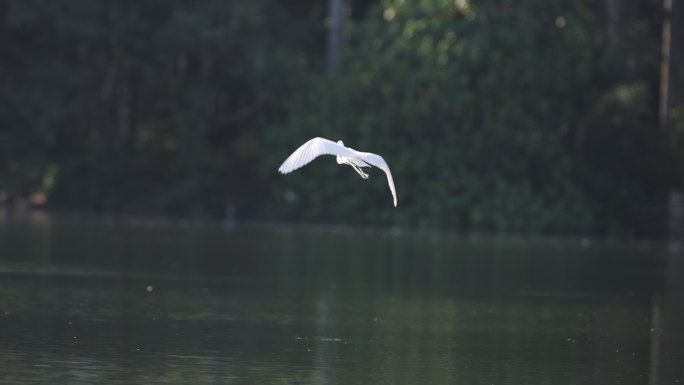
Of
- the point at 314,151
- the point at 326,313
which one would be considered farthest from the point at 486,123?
the point at 314,151

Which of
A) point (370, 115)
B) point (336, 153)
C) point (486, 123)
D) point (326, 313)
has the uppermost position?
point (370, 115)

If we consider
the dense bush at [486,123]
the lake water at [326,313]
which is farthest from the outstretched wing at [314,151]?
the dense bush at [486,123]

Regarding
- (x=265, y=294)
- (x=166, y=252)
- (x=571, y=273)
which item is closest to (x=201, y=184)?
(x=166, y=252)

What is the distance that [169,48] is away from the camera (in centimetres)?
5419

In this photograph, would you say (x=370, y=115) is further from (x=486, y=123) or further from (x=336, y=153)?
(x=336, y=153)

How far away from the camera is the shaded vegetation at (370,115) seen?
167ft

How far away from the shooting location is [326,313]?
21.7m

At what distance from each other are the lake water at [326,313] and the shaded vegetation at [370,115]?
1194 cm

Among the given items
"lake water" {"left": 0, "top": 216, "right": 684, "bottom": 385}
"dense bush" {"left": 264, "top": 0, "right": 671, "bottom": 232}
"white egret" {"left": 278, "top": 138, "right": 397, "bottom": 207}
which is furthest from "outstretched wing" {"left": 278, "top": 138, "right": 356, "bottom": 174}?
"dense bush" {"left": 264, "top": 0, "right": 671, "bottom": 232}

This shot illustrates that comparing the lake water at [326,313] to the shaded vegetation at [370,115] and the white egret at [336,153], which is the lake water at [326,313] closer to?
the white egret at [336,153]

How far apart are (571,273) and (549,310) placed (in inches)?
320

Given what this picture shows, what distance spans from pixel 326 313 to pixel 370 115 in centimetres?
3131

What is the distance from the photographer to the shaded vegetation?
167 feet

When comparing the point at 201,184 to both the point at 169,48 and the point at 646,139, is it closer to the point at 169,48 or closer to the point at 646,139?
the point at 169,48
